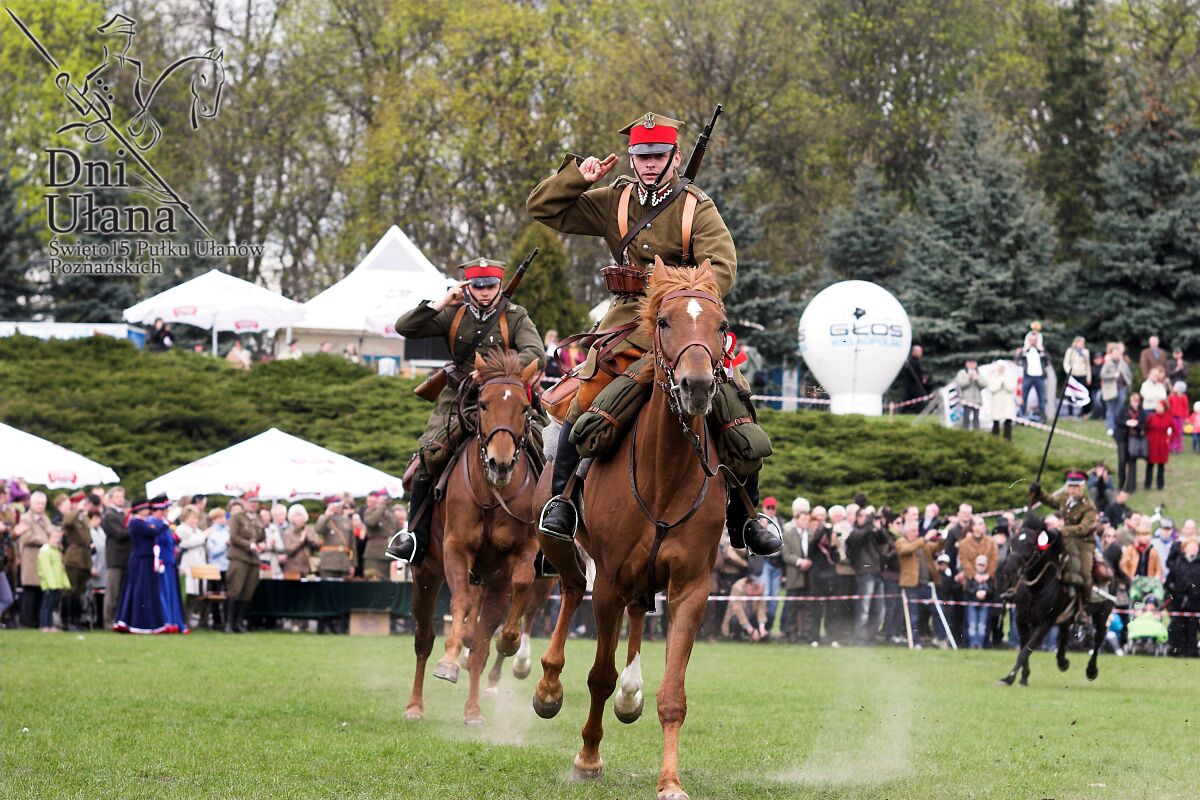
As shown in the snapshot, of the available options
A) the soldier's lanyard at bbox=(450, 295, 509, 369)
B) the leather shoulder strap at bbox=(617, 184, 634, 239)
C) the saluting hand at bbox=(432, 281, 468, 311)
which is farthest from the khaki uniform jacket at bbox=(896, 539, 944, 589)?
the leather shoulder strap at bbox=(617, 184, 634, 239)

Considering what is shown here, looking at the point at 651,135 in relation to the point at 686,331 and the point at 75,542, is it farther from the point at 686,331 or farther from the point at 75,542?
the point at 75,542

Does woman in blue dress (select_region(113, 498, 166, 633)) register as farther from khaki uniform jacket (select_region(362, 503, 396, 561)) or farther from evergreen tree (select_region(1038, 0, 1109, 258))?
evergreen tree (select_region(1038, 0, 1109, 258))

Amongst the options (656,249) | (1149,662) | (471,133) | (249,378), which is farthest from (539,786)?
(471,133)

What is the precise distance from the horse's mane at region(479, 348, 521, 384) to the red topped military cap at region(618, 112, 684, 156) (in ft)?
12.6

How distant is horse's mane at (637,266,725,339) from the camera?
930 centimetres

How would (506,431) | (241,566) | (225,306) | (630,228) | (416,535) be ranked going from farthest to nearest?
(225,306) → (241,566) → (416,535) → (506,431) → (630,228)

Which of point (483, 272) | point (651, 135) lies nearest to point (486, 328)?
point (483, 272)

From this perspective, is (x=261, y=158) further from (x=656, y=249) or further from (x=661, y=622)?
(x=656, y=249)

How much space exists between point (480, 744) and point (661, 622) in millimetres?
15825

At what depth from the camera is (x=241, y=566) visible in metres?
26.9

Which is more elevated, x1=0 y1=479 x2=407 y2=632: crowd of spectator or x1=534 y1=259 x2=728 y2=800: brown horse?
x1=534 y1=259 x2=728 y2=800: brown horse

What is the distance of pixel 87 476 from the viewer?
2655 cm

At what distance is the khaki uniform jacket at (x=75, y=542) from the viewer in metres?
26.0

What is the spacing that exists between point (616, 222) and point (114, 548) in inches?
670
